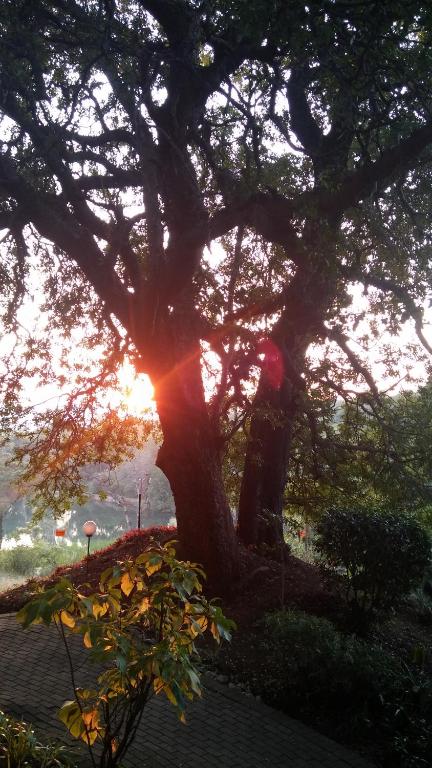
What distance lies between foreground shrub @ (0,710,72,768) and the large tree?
18.0 feet

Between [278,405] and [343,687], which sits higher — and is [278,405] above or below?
A: above

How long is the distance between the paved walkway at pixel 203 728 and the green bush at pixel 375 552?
2592 mm

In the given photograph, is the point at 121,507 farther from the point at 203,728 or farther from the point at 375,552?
the point at 203,728

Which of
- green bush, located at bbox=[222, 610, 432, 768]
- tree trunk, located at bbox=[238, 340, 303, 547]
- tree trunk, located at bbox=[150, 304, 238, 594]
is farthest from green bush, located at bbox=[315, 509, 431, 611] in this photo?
tree trunk, located at bbox=[238, 340, 303, 547]

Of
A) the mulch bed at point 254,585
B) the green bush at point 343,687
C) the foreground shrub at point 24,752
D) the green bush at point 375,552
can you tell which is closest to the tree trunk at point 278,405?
the mulch bed at point 254,585

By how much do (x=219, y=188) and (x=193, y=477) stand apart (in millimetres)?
5042

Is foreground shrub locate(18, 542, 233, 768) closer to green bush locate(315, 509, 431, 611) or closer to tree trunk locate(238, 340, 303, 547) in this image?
green bush locate(315, 509, 431, 611)

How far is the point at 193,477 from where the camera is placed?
10227mm

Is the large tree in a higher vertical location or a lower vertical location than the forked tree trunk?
higher

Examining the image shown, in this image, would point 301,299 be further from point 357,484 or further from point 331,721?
point 331,721

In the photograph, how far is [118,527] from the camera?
6700 cm

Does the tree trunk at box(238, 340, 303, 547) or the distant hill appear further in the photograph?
the distant hill

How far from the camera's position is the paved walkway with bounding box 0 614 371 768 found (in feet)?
19.3

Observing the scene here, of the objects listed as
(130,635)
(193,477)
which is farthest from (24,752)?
(193,477)
